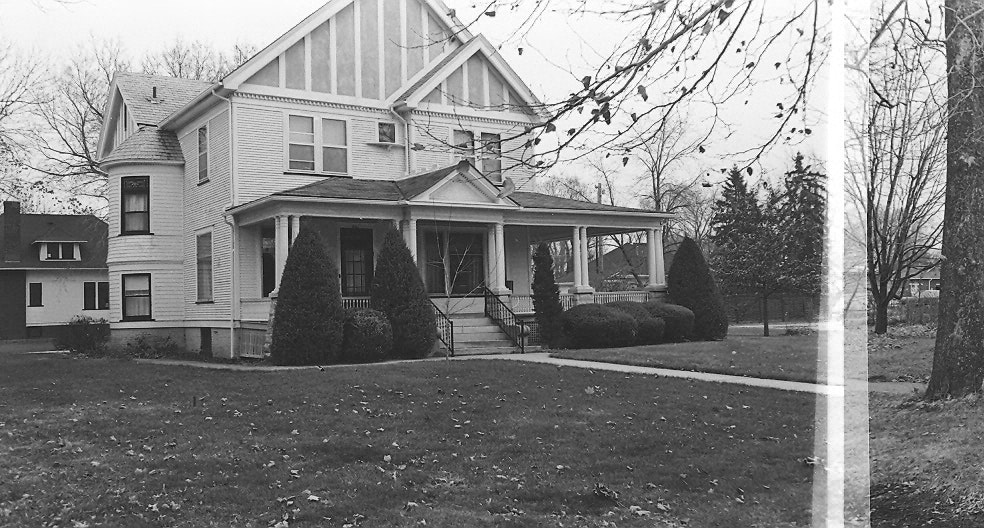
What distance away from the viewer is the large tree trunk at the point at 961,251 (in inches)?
240

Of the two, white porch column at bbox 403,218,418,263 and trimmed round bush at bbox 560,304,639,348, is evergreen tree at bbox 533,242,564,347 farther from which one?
white porch column at bbox 403,218,418,263

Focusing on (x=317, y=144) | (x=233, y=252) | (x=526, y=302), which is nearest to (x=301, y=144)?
(x=317, y=144)

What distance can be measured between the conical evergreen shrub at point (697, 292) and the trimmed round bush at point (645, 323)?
1.44m

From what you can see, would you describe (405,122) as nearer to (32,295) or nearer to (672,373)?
(672,373)

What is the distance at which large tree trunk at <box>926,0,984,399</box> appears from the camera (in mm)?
6105

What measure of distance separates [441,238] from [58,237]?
908 inches

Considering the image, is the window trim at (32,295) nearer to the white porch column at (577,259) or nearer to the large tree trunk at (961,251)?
the white porch column at (577,259)

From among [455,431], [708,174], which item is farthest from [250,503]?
[708,174]

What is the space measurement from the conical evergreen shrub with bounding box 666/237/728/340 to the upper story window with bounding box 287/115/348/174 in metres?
7.70

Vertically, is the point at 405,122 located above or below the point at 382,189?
above

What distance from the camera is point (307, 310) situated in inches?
569

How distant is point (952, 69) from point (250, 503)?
221 inches

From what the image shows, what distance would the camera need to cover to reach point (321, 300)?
14578 mm

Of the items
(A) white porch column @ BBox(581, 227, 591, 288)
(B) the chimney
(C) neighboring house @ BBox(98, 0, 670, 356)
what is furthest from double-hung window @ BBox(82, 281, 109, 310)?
(A) white porch column @ BBox(581, 227, 591, 288)
